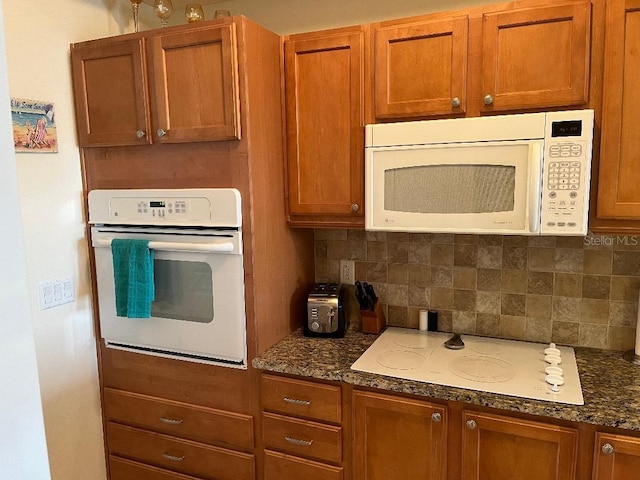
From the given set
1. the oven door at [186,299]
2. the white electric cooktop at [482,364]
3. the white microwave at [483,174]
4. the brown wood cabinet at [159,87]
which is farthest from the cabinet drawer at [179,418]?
the brown wood cabinet at [159,87]

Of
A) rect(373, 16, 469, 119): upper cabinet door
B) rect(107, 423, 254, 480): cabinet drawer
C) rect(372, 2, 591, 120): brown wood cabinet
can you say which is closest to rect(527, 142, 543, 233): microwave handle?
rect(372, 2, 591, 120): brown wood cabinet

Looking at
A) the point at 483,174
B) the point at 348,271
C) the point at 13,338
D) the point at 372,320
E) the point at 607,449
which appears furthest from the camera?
the point at 348,271

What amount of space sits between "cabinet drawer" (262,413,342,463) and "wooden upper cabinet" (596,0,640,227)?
126cm

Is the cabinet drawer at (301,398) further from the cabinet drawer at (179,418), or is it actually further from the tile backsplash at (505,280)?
the tile backsplash at (505,280)

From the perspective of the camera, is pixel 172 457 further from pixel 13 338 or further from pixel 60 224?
pixel 13 338

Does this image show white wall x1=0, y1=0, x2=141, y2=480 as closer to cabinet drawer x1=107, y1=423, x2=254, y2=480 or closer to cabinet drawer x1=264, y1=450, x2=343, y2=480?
cabinet drawer x1=107, y1=423, x2=254, y2=480

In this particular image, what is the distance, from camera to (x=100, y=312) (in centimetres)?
216

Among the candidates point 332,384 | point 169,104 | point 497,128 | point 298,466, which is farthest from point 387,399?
point 169,104

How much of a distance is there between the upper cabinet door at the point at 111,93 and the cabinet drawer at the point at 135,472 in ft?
4.81

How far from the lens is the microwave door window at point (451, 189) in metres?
1.68

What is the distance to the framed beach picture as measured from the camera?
6.04 feet

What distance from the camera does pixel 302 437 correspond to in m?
1.88

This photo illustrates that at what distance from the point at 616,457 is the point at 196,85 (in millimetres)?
1904

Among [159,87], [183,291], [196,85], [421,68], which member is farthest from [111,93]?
[421,68]
